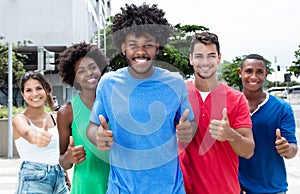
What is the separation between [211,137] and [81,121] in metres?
0.83

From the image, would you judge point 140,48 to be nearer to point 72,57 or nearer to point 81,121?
point 81,121

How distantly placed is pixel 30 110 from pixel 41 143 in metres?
0.50

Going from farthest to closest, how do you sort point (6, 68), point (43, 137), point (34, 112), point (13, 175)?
point (6, 68), point (13, 175), point (34, 112), point (43, 137)

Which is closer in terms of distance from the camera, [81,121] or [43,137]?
[81,121]

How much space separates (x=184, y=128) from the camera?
2312 mm

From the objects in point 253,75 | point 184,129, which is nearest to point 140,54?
point 184,129

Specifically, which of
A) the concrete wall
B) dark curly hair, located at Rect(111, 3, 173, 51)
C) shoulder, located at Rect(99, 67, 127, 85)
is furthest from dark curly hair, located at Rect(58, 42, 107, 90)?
the concrete wall

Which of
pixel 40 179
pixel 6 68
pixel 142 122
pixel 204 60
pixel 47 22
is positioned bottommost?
pixel 40 179

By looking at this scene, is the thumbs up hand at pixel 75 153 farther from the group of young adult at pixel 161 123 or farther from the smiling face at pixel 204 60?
the smiling face at pixel 204 60

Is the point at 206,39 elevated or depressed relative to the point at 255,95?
elevated

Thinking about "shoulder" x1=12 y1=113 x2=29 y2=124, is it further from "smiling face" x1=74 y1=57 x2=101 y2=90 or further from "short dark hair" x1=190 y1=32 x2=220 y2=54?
"short dark hair" x1=190 y1=32 x2=220 y2=54

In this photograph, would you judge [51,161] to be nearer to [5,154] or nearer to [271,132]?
[271,132]

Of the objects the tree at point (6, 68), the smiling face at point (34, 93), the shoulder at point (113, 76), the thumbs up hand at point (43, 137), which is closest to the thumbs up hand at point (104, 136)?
the shoulder at point (113, 76)

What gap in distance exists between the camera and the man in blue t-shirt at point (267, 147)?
315 cm
